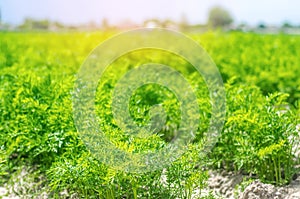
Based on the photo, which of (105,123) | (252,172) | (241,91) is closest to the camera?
(105,123)

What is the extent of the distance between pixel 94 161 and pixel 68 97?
1.21 meters

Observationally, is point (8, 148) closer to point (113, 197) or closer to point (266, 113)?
point (113, 197)

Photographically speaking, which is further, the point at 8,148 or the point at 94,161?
the point at 8,148

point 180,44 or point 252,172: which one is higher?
point 180,44

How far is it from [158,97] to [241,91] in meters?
1.00

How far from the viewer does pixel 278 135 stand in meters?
4.42

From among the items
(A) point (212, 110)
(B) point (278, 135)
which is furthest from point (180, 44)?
(B) point (278, 135)

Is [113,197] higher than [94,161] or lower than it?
lower

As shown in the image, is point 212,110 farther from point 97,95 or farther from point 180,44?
point 180,44

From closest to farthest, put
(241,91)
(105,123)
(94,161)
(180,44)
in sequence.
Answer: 1. (94,161)
2. (105,123)
3. (241,91)
4. (180,44)

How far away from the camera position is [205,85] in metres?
5.91

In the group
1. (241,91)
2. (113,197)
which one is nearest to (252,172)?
(241,91)

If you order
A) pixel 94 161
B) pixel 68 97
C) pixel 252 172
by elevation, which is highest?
pixel 68 97

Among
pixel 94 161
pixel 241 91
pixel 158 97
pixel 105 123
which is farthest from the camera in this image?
pixel 158 97
